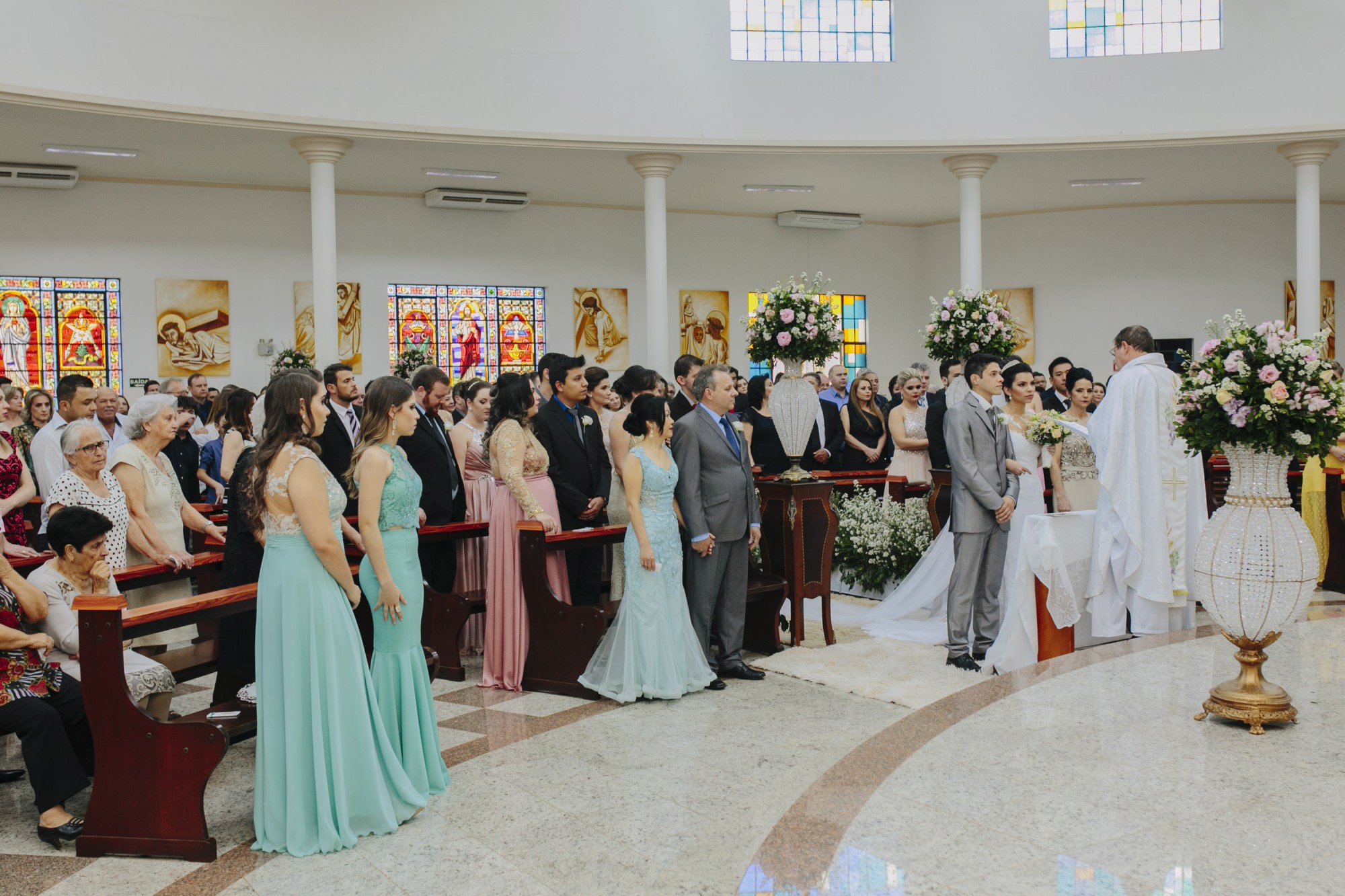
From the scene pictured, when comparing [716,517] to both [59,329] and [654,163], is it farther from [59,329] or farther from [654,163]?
[59,329]

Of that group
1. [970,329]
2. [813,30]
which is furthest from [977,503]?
[813,30]

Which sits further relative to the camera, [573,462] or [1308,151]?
[1308,151]

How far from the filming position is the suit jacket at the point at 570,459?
7.29 meters

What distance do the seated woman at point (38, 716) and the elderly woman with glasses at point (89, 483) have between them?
1175 mm

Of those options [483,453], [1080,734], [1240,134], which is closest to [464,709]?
[483,453]

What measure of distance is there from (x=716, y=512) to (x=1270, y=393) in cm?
296

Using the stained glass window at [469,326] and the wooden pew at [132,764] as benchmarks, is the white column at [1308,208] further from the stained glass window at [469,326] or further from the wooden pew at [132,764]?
the wooden pew at [132,764]

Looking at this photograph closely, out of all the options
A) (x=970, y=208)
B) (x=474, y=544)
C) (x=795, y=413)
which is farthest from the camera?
(x=970, y=208)

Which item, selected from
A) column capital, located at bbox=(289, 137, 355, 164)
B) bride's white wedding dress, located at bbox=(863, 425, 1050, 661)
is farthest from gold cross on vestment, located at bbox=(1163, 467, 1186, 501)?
column capital, located at bbox=(289, 137, 355, 164)

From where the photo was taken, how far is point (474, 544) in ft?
25.5

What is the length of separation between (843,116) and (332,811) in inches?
476

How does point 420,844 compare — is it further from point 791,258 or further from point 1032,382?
point 791,258

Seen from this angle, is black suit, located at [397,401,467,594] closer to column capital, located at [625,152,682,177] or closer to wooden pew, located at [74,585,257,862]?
wooden pew, located at [74,585,257,862]

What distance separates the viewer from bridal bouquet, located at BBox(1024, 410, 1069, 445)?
272 inches
